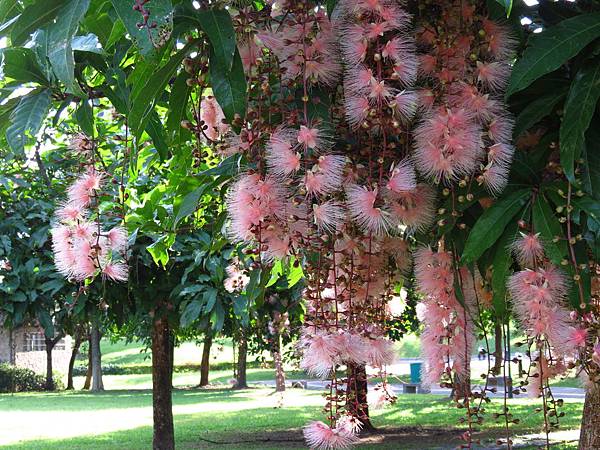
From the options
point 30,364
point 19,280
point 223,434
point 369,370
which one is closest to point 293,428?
point 223,434

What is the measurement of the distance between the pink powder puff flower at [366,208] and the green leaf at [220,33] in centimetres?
26

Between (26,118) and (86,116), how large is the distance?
132 mm

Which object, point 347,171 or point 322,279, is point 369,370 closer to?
point 322,279

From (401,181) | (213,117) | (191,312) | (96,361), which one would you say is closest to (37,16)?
(213,117)

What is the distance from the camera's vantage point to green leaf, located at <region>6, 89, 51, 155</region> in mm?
1147

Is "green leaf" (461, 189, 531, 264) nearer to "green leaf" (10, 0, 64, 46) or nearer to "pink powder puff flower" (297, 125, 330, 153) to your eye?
"pink powder puff flower" (297, 125, 330, 153)

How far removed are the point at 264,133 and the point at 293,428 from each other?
8.18 m

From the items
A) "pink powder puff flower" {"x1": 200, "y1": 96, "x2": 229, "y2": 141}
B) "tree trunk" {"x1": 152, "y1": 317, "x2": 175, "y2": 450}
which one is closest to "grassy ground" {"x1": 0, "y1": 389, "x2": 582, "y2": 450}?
"tree trunk" {"x1": 152, "y1": 317, "x2": 175, "y2": 450}

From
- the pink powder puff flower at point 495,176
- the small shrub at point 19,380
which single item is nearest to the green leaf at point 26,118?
the pink powder puff flower at point 495,176

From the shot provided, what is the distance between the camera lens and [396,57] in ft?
3.52

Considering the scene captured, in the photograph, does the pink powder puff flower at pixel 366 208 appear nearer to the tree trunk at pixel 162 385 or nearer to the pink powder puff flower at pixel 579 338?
the pink powder puff flower at pixel 579 338

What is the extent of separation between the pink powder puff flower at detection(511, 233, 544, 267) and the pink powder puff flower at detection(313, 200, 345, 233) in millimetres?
295

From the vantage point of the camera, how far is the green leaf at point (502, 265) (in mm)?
1236

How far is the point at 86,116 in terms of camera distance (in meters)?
1.29
